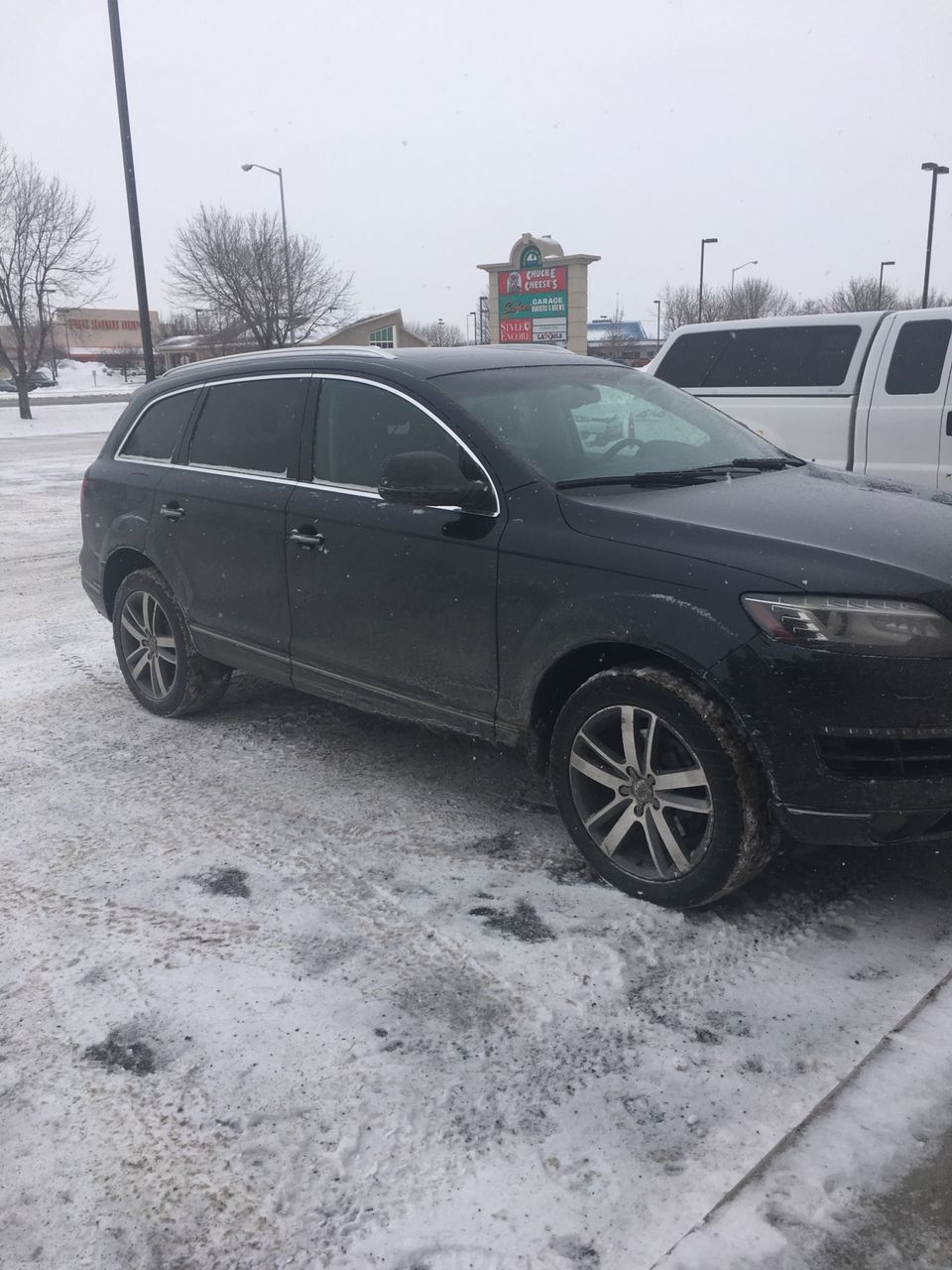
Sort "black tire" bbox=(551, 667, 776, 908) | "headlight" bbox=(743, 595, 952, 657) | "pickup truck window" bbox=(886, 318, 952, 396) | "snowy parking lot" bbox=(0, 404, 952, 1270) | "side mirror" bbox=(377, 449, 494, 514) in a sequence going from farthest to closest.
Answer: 1. "pickup truck window" bbox=(886, 318, 952, 396)
2. "side mirror" bbox=(377, 449, 494, 514)
3. "black tire" bbox=(551, 667, 776, 908)
4. "headlight" bbox=(743, 595, 952, 657)
5. "snowy parking lot" bbox=(0, 404, 952, 1270)

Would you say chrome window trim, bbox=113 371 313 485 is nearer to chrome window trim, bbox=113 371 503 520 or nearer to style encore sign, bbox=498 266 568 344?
chrome window trim, bbox=113 371 503 520

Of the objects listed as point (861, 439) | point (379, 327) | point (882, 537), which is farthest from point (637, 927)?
point (379, 327)

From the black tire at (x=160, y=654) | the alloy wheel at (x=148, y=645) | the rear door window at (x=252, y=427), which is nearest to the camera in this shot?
the rear door window at (x=252, y=427)

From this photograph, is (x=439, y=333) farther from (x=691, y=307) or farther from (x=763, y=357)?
(x=763, y=357)

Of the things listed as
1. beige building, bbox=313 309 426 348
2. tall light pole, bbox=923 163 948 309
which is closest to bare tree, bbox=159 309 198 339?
beige building, bbox=313 309 426 348

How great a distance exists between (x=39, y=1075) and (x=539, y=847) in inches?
74.3

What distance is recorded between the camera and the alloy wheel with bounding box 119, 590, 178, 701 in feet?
18.2

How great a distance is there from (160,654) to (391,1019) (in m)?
3.14

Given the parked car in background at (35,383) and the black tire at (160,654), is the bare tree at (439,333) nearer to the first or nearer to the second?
the parked car in background at (35,383)

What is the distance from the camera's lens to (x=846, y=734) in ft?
10.1

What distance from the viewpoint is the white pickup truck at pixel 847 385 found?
24.7 ft

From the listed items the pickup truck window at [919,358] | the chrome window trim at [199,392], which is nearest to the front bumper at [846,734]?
the chrome window trim at [199,392]

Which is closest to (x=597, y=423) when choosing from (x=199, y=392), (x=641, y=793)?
(x=641, y=793)

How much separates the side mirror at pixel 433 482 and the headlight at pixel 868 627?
1.22 meters
